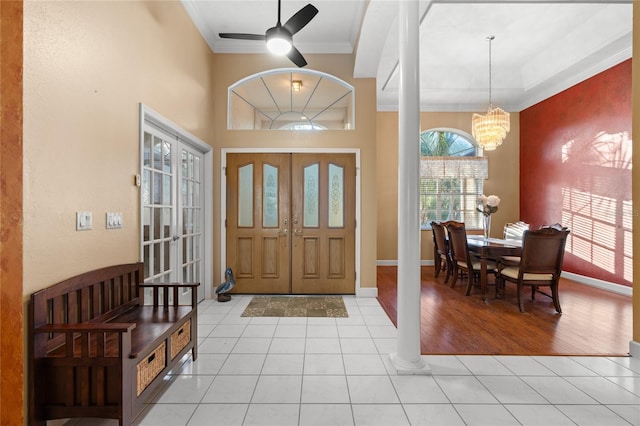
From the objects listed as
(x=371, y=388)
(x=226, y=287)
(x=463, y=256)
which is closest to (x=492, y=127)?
(x=463, y=256)

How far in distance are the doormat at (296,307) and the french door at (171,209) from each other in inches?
31.8

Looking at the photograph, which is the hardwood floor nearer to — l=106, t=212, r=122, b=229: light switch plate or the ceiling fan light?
l=106, t=212, r=122, b=229: light switch plate

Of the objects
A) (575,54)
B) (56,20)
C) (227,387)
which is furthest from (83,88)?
(575,54)

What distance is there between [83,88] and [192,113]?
1.69m

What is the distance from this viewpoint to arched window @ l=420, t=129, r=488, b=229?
21.8 ft

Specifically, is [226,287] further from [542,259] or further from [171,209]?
[542,259]

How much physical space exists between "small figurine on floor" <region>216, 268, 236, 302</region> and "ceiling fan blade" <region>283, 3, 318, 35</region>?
298 centimetres

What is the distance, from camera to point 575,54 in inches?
185

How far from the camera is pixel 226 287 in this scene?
158 inches

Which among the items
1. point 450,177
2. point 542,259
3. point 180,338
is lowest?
point 180,338

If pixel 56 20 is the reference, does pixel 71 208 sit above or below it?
below

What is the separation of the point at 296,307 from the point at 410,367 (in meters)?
1.86

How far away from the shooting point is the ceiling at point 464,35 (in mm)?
3459

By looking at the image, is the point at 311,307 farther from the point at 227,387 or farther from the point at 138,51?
the point at 138,51
